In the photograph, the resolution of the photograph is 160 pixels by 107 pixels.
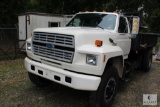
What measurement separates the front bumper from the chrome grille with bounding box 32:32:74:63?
24cm

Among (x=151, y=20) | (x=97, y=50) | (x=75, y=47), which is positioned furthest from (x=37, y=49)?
(x=151, y=20)

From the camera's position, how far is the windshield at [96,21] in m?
4.89

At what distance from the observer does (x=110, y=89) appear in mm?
4129

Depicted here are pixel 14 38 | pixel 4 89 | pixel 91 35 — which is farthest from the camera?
pixel 14 38

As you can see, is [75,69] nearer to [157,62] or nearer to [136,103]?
[136,103]

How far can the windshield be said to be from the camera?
4891 mm

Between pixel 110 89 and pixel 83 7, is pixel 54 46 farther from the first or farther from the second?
pixel 83 7

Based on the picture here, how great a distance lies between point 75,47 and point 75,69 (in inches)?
16.5

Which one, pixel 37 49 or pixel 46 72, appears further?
pixel 37 49

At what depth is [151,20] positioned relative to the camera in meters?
17.6

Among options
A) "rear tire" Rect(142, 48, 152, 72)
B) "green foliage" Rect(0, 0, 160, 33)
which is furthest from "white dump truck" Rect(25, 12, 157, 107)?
"green foliage" Rect(0, 0, 160, 33)

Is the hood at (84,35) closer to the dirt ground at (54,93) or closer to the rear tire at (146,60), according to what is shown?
the dirt ground at (54,93)

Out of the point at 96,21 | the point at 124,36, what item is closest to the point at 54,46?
the point at 96,21

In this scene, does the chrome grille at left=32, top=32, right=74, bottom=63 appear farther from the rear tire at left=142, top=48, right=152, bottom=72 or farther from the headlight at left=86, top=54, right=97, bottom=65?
the rear tire at left=142, top=48, right=152, bottom=72
